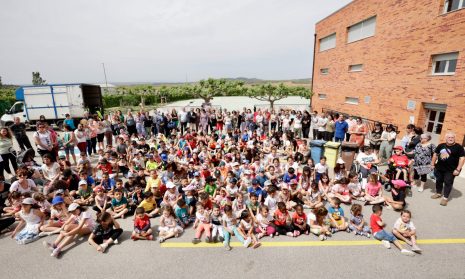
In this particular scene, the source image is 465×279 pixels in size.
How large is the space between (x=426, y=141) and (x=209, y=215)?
6.66 meters

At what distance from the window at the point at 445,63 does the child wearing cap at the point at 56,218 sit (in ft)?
54.4

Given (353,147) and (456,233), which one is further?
(353,147)

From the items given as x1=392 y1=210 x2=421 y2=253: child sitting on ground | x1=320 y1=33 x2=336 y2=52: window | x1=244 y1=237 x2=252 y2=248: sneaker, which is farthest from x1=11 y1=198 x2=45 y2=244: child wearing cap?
x1=320 y1=33 x2=336 y2=52: window

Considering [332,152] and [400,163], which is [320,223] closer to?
[400,163]

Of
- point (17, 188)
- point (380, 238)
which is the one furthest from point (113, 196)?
point (380, 238)

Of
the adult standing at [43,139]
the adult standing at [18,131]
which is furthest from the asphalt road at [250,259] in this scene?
the adult standing at [18,131]

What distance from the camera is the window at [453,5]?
10.6 meters

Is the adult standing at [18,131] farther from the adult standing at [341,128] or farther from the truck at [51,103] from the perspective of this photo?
the adult standing at [341,128]

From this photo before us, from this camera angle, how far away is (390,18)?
1459 cm

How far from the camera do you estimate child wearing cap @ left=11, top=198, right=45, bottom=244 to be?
5137 mm

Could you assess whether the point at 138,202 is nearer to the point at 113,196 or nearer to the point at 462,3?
the point at 113,196

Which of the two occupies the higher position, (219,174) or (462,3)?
(462,3)

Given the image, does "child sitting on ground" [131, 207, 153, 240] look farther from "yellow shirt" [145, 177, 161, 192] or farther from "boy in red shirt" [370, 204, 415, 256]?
"boy in red shirt" [370, 204, 415, 256]

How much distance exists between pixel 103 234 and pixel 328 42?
79.3 feet
